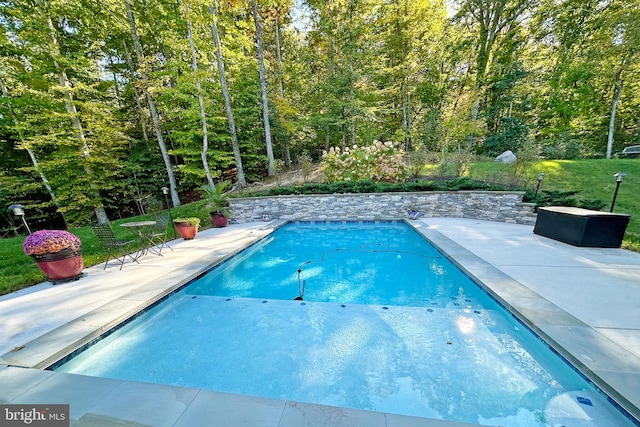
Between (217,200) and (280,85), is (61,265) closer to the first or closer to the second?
(217,200)

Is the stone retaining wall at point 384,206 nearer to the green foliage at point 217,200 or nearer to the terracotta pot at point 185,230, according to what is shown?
the green foliage at point 217,200

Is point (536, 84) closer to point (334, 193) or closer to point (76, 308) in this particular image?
point (334, 193)

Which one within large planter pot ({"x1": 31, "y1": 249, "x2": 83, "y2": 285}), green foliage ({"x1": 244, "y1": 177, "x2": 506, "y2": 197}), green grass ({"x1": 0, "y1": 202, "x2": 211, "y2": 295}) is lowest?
green grass ({"x1": 0, "y1": 202, "x2": 211, "y2": 295})

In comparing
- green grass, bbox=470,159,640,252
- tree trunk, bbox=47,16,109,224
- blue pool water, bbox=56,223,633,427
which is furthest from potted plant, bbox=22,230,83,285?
green grass, bbox=470,159,640,252

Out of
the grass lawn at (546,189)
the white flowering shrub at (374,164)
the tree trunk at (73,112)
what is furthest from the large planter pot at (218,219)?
the tree trunk at (73,112)

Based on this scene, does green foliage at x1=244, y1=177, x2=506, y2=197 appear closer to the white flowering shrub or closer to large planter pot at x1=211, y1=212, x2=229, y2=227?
the white flowering shrub

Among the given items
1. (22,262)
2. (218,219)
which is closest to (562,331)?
(218,219)

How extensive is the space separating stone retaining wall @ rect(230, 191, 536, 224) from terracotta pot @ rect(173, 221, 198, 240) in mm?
2288

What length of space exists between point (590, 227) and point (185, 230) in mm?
8980

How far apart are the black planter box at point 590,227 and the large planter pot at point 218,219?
879 centimetres

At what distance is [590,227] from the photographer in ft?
15.2

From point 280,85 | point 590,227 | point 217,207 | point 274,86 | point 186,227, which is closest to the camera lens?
point 590,227

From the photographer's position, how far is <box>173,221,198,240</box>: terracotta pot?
639 cm

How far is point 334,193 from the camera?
8.55 m
